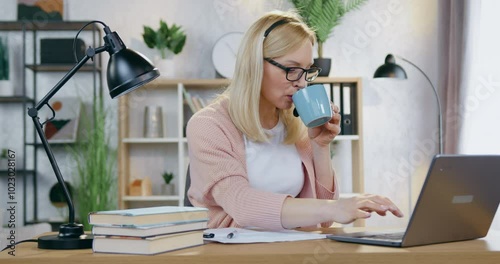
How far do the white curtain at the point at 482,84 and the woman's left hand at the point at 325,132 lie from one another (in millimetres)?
1976

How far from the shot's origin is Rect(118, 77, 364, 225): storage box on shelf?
14.0 feet

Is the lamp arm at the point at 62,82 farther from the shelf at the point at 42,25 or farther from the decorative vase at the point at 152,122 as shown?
the shelf at the point at 42,25

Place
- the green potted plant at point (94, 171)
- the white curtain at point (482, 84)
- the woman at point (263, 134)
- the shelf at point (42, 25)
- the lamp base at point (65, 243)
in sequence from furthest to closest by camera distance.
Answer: the shelf at point (42, 25), the green potted plant at point (94, 171), the white curtain at point (482, 84), the woman at point (263, 134), the lamp base at point (65, 243)

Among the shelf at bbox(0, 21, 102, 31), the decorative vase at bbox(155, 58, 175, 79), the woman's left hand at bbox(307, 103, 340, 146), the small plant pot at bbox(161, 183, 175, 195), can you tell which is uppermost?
the shelf at bbox(0, 21, 102, 31)

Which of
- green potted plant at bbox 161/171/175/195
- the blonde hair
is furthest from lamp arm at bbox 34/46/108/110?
green potted plant at bbox 161/171/175/195

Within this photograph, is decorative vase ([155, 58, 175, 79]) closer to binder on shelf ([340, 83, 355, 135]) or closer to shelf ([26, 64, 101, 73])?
shelf ([26, 64, 101, 73])

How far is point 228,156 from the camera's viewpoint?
187cm

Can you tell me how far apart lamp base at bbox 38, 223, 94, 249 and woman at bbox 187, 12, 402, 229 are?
0.40 meters

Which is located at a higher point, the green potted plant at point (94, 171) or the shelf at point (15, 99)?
the shelf at point (15, 99)

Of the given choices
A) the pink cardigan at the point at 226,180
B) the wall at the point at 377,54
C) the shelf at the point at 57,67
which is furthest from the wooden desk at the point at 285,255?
the wall at the point at 377,54

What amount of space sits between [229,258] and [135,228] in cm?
18

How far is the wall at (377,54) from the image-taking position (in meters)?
4.58

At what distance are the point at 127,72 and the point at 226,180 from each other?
403 millimetres
